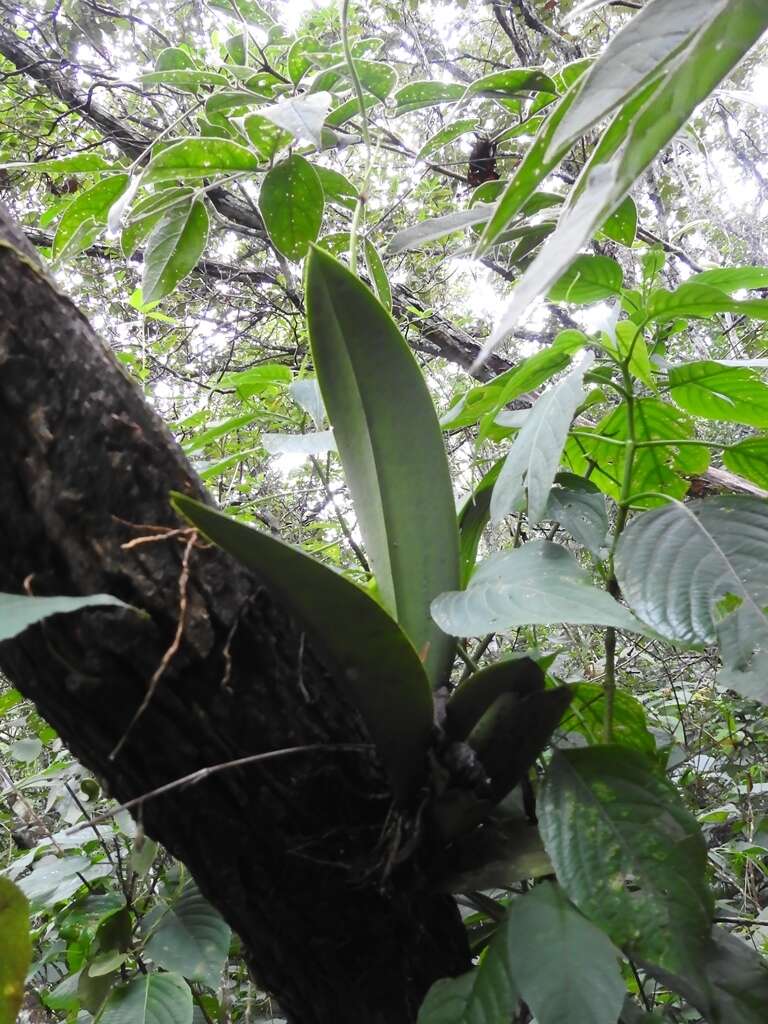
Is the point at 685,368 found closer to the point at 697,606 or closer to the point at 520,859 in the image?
the point at 697,606

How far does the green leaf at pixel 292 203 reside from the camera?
721mm

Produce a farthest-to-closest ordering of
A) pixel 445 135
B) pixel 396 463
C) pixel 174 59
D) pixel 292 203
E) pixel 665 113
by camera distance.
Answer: pixel 174 59 < pixel 445 135 < pixel 292 203 < pixel 396 463 < pixel 665 113

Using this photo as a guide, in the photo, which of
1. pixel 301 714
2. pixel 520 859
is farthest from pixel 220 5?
pixel 520 859

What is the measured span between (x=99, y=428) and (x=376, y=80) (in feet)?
2.00

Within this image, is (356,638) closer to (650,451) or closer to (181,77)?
(650,451)

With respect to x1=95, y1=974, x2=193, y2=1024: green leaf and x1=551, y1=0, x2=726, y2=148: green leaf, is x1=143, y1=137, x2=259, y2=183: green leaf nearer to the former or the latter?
x1=551, y1=0, x2=726, y2=148: green leaf

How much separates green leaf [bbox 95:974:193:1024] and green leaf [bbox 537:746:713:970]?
15.6 inches

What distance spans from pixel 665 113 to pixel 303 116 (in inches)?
18.0

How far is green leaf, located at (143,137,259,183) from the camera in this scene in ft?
2.25

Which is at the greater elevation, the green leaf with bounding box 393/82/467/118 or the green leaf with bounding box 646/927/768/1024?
the green leaf with bounding box 393/82/467/118

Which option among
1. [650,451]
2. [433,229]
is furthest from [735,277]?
[433,229]

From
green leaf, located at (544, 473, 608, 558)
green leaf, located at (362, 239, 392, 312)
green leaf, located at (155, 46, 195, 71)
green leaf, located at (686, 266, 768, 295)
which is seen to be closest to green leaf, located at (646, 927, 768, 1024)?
green leaf, located at (544, 473, 608, 558)

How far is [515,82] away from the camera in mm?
827

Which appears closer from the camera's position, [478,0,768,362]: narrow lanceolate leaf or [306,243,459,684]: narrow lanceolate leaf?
[478,0,768,362]: narrow lanceolate leaf
